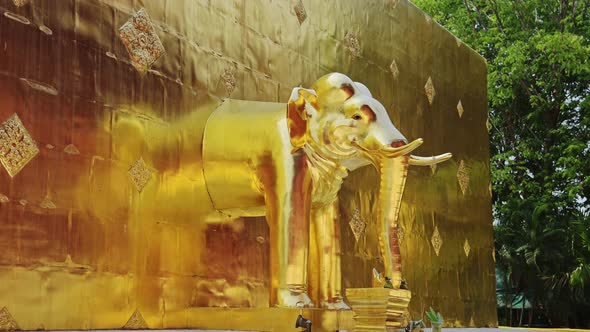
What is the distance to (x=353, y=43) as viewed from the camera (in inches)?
203

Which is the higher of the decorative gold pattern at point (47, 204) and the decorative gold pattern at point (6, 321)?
the decorative gold pattern at point (47, 204)

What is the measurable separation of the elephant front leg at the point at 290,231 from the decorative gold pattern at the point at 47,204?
92cm

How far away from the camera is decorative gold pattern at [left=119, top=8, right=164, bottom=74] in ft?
11.1

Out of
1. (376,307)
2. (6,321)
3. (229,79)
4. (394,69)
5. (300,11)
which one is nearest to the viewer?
(6,321)

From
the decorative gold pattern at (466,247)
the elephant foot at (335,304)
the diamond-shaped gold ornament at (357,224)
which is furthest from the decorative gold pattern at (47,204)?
the decorative gold pattern at (466,247)

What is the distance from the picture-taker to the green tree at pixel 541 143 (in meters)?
10.7

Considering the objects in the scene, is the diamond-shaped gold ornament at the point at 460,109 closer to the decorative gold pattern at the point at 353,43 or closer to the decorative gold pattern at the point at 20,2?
the decorative gold pattern at the point at 353,43

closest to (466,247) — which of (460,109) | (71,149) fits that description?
(460,109)

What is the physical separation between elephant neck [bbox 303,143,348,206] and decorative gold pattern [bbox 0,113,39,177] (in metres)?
1.15

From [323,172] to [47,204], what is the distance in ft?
3.88

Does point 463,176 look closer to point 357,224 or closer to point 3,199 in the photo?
point 357,224

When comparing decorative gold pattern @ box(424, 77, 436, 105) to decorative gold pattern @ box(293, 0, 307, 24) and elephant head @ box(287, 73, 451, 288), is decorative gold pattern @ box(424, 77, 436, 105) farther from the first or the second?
elephant head @ box(287, 73, 451, 288)

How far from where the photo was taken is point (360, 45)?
5.24 meters

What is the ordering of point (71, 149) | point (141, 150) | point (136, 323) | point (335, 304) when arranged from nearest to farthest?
point (71, 149) < point (136, 323) < point (141, 150) < point (335, 304)
